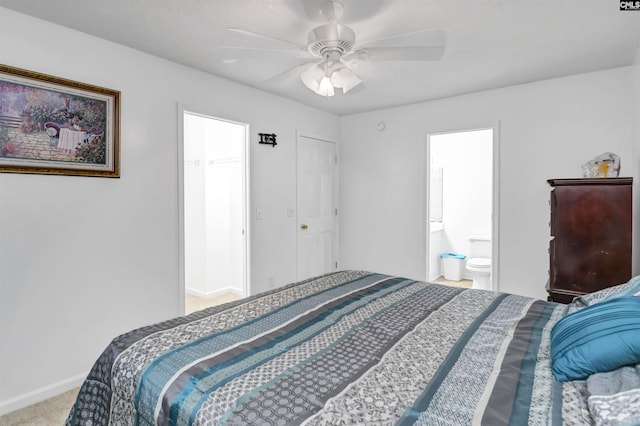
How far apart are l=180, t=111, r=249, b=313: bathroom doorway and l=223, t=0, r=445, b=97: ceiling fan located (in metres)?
2.30

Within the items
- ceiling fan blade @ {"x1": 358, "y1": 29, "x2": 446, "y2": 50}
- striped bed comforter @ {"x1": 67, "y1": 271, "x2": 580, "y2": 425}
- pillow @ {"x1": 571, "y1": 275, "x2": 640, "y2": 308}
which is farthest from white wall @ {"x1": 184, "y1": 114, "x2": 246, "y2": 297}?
pillow @ {"x1": 571, "y1": 275, "x2": 640, "y2": 308}

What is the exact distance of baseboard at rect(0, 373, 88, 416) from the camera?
7.23 ft

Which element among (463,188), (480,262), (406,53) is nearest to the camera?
(406,53)

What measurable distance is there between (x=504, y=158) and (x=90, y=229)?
380 cm

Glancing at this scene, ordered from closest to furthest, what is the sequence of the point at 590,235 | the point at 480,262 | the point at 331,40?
the point at 331,40
the point at 590,235
the point at 480,262

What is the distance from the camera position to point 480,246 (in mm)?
5301

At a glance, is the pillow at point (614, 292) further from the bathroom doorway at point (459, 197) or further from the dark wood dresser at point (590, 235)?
the bathroom doorway at point (459, 197)

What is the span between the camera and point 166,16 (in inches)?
90.1

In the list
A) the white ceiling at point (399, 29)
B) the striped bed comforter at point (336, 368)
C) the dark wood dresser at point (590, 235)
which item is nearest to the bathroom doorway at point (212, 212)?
the white ceiling at point (399, 29)

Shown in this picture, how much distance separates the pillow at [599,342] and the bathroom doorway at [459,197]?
401 centimetres

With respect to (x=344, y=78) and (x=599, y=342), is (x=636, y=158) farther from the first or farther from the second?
(x=599, y=342)

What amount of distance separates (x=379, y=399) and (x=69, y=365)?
2.42m

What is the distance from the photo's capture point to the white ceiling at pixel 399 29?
7.07 ft

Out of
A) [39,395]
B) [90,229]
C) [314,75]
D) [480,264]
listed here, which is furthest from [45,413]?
[480,264]
